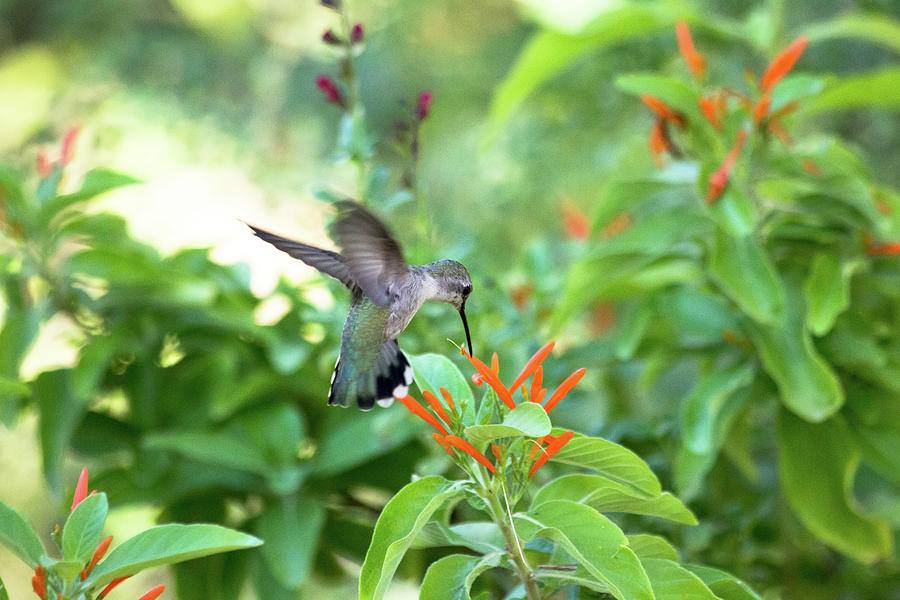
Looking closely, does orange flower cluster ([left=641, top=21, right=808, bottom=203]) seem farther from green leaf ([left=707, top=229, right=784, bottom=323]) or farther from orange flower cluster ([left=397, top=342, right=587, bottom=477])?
orange flower cluster ([left=397, top=342, right=587, bottom=477])

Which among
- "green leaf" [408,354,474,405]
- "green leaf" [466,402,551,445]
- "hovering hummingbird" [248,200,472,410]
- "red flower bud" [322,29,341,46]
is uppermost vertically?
"red flower bud" [322,29,341,46]

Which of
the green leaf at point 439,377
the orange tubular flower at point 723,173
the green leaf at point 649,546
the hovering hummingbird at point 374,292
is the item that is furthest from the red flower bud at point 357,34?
the green leaf at point 649,546

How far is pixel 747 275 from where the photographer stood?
1234 millimetres

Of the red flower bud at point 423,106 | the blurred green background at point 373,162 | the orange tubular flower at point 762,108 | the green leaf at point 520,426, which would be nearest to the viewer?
the green leaf at point 520,426

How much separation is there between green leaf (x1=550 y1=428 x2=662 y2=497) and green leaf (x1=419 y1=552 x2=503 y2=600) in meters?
0.11

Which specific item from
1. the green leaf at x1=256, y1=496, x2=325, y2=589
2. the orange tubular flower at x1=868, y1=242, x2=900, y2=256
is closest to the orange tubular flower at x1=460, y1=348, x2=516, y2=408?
the green leaf at x1=256, y1=496, x2=325, y2=589

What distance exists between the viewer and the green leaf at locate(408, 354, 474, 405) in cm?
82

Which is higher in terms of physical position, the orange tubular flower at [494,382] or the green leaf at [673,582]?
the orange tubular flower at [494,382]

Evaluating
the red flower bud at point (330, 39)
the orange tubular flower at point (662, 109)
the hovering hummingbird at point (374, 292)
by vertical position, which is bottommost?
the hovering hummingbird at point (374, 292)

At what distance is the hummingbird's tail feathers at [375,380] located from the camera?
888 millimetres

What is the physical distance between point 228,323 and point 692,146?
2.52 feet

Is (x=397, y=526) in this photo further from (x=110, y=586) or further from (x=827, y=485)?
(x=827, y=485)

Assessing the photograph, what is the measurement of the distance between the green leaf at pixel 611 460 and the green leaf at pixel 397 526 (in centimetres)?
10

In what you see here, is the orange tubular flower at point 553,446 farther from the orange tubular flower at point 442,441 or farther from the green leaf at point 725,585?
the green leaf at point 725,585
